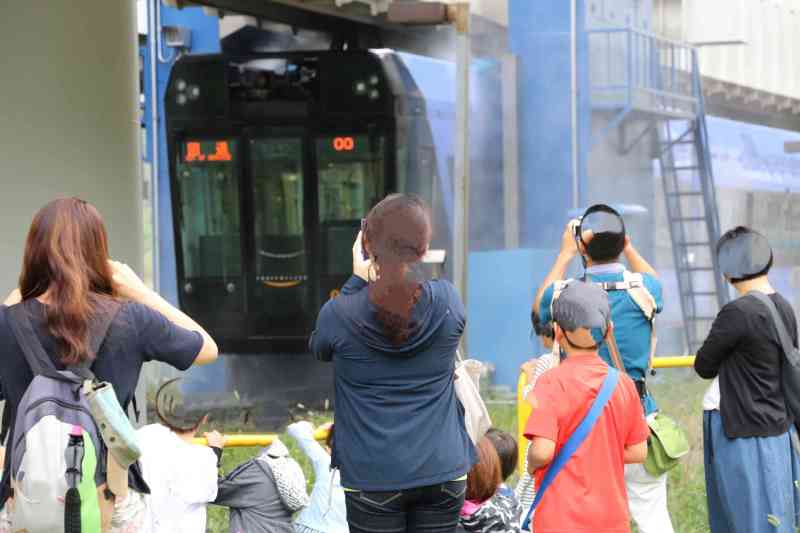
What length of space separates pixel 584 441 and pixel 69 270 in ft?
5.16

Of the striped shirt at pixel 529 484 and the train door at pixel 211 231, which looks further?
the train door at pixel 211 231

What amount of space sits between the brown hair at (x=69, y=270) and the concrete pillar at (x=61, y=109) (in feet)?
9.14

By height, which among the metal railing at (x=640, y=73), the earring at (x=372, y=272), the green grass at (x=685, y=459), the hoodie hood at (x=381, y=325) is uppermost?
the metal railing at (x=640, y=73)

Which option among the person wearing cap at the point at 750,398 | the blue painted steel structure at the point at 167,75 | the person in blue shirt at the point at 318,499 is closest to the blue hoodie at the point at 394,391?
the person in blue shirt at the point at 318,499

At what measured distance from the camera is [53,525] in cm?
366

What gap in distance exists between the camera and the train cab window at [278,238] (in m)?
14.1

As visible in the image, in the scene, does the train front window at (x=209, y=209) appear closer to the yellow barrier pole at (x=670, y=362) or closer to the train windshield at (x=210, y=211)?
the train windshield at (x=210, y=211)

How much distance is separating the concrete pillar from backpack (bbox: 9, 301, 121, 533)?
9.57ft

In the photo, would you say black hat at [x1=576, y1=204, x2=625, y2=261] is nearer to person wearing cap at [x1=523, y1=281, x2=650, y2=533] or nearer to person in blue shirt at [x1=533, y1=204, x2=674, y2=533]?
person in blue shirt at [x1=533, y1=204, x2=674, y2=533]

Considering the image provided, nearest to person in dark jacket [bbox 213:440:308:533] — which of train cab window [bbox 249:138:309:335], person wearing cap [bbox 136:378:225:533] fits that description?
person wearing cap [bbox 136:378:225:533]

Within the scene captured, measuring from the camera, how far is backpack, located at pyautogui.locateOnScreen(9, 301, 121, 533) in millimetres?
3668

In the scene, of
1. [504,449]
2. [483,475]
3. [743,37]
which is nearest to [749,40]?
[743,37]

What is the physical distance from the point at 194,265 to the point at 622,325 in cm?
943

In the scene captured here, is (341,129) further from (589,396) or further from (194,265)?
(589,396)
